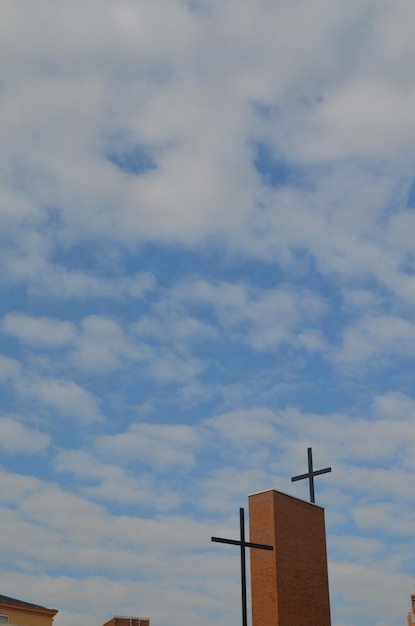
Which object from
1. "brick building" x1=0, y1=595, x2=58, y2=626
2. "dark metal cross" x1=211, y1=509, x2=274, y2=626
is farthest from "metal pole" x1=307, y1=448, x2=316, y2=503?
"brick building" x1=0, y1=595, x2=58, y2=626

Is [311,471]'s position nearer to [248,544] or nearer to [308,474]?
[308,474]

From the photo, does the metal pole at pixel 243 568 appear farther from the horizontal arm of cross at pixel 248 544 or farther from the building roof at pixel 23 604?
the building roof at pixel 23 604

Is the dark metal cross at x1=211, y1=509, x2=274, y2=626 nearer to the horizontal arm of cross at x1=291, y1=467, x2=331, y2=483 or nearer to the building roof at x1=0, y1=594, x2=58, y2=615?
the horizontal arm of cross at x1=291, y1=467, x2=331, y2=483

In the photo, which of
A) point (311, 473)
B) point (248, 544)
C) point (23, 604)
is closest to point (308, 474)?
point (311, 473)

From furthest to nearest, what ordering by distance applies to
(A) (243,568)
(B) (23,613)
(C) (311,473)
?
1. (B) (23,613)
2. (C) (311,473)
3. (A) (243,568)

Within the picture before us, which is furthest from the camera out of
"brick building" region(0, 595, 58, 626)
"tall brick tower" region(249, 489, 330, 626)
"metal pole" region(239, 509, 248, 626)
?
"brick building" region(0, 595, 58, 626)

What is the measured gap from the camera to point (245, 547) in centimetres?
2773

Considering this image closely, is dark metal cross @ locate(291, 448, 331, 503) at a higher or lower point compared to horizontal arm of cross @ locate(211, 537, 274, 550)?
higher

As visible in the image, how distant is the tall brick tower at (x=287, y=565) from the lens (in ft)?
91.0

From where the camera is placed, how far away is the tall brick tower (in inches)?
1092

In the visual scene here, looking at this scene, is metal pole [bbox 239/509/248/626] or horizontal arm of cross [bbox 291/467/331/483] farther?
horizontal arm of cross [bbox 291/467/331/483]

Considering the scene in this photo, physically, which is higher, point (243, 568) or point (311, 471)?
point (311, 471)

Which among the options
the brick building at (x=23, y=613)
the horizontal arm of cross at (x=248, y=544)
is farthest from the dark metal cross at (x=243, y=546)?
the brick building at (x=23, y=613)

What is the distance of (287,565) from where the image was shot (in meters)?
28.4
